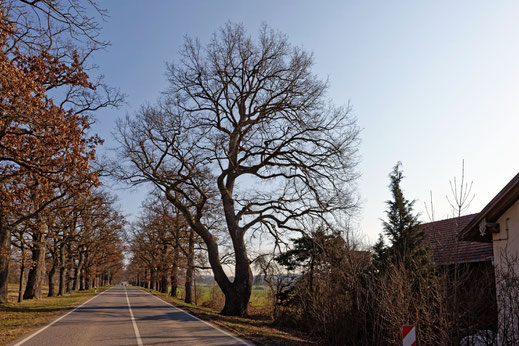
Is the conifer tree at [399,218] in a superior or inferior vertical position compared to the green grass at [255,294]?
superior

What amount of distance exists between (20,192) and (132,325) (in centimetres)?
689

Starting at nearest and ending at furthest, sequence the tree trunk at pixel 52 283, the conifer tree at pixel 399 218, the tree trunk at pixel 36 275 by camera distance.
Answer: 1. the conifer tree at pixel 399 218
2. the tree trunk at pixel 36 275
3. the tree trunk at pixel 52 283

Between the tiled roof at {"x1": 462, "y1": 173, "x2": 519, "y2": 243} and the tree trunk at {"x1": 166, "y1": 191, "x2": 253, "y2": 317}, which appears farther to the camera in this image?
the tree trunk at {"x1": 166, "y1": 191, "x2": 253, "y2": 317}

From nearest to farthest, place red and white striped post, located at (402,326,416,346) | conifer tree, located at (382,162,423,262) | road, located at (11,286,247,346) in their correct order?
red and white striped post, located at (402,326,416,346) < road, located at (11,286,247,346) < conifer tree, located at (382,162,423,262)

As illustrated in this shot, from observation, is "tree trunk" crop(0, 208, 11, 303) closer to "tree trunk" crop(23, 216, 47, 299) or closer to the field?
"tree trunk" crop(23, 216, 47, 299)

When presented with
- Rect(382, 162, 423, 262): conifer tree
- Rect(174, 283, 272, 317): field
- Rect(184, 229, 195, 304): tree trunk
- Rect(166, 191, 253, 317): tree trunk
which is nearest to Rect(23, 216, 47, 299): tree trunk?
Rect(184, 229, 195, 304): tree trunk

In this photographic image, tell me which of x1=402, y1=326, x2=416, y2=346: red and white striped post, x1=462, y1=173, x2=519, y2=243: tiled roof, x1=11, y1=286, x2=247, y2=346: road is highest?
x1=462, y1=173, x2=519, y2=243: tiled roof

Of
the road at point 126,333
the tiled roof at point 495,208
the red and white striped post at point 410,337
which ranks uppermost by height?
the tiled roof at point 495,208

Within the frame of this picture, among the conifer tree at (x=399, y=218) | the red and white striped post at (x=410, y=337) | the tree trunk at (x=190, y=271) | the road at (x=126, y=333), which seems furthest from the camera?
the tree trunk at (x=190, y=271)

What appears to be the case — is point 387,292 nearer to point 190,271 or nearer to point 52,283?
point 190,271

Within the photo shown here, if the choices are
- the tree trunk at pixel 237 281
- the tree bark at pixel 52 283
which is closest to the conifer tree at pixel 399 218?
the tree trunk at pixel 237 281

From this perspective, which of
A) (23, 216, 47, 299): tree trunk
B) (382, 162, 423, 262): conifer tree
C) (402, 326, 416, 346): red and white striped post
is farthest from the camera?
(23, 216, 47, 299): tree trunk

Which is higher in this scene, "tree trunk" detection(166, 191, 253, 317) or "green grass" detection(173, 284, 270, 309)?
"tree trunk" detection(166, 191, 253, 317)

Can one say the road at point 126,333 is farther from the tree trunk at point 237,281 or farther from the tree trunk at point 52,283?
the tree trunk at point 52,283
